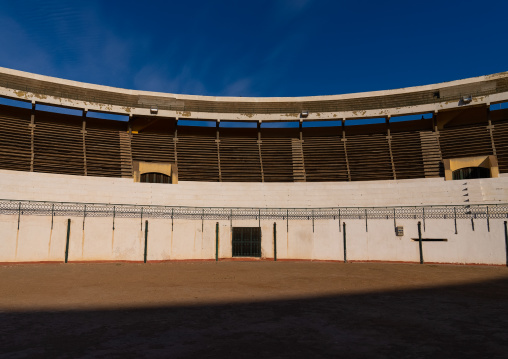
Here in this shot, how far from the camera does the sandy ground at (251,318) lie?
4.80 meters

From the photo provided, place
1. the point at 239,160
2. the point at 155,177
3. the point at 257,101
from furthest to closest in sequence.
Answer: the point at 257,101 → the point at 239,160 → the point at 155,177

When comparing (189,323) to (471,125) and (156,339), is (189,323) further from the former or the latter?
(471,125)

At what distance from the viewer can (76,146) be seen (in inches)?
1062

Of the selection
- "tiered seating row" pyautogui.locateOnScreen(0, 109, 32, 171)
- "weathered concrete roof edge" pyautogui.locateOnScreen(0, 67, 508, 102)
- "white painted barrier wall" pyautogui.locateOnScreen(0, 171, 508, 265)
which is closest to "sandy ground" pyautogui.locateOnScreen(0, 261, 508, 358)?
"white painted barrier wall" pyautogui.locateOnScreen(0, 171, 508, 265)

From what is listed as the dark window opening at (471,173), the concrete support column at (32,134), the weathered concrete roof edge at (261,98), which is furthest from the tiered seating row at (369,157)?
the concrete support column at (32,134)

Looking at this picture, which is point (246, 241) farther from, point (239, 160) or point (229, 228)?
point (239, 160)

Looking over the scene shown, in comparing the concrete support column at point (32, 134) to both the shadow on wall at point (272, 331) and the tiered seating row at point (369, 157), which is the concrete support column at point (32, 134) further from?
Answer: the tiered seating row at point (369, 157)

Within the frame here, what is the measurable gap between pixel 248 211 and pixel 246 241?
2.00 metres

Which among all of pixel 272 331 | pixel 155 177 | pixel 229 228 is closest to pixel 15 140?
pixel 155 177

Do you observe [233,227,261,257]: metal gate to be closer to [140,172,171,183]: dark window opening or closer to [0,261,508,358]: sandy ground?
[140,172,171,183]: dark window opening

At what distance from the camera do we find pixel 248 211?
23.1 metres

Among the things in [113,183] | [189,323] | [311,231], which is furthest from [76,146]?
[189,323]

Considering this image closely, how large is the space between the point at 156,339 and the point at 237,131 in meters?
27.4

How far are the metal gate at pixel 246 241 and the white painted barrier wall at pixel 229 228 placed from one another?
361 millimetres
